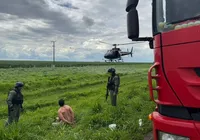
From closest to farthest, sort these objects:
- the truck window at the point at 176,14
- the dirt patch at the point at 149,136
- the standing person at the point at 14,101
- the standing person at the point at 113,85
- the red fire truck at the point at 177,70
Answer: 1. the red fire truck at the point at 177,70
2. the truck window at the point at 176,14
3. the dirt patch at the point at 149,136
4. the standing person at the point at 14,101
5. the standing person at the point at 113,85

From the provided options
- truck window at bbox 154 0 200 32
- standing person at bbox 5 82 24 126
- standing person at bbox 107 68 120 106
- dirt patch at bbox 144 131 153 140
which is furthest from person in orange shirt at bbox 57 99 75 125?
truck window at bbox 154 0 200 32

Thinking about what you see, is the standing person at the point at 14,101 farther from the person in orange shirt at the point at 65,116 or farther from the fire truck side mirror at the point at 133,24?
the fire truck side mirror at the point at 133,24

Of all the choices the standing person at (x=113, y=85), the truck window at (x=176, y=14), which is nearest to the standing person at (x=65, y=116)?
the standing person at (x=113, y=85)

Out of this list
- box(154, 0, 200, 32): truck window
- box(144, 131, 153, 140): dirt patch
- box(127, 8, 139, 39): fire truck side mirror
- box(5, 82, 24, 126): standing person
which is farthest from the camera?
box(5, 82, 24, 126): standing person

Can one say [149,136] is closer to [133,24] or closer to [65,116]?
[65,116]

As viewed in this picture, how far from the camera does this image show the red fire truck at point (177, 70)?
2.16 meters

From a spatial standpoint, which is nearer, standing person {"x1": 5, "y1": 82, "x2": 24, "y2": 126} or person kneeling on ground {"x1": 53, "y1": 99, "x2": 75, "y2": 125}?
person kneeling on ground {"x1": 53, "y1": 99, "x2": 75, "y2": 125}

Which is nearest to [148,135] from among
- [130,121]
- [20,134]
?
[130,121]

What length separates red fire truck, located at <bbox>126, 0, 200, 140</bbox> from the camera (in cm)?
216

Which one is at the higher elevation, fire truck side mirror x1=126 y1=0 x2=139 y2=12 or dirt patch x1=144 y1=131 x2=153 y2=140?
fire truck side mirror x1=126 y1=0 x2=139 y2=12

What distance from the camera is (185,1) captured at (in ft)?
7.98

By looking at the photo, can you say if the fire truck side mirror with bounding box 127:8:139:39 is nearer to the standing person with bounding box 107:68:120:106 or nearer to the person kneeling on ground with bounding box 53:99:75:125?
the person kneeling on ground with bounding box 53:99:75:125

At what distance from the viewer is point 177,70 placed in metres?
2.26

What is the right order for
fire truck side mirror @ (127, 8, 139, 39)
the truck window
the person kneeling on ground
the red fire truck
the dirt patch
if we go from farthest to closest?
the person kneeling on ground → the dirt patch → fire truck side mirror @ (127, 8, 139, 39) → the truck window → the red fire truck
